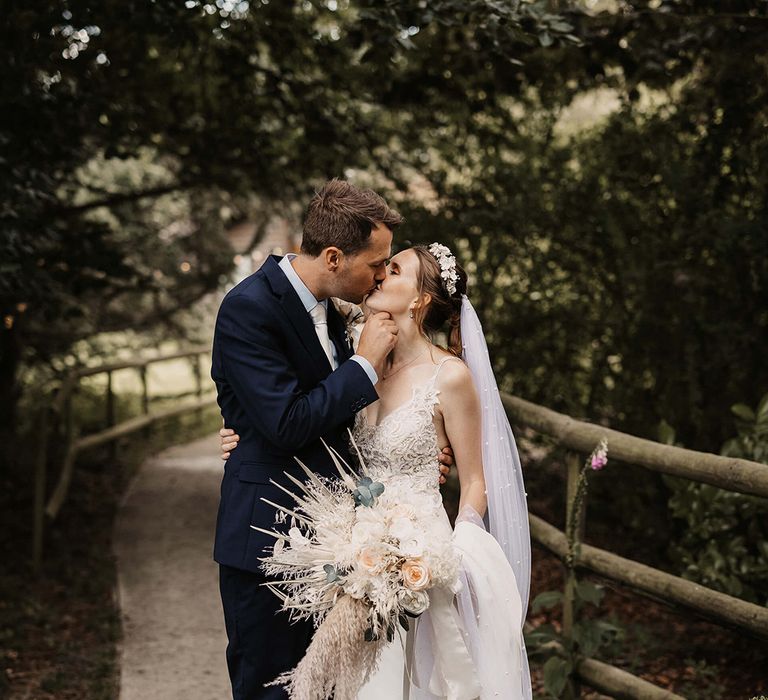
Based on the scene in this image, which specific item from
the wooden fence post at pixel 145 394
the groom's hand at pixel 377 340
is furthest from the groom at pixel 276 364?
the wooden fence post at pixel 145 394

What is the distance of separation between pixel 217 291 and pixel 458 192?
5777 mm

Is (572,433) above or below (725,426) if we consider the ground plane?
above

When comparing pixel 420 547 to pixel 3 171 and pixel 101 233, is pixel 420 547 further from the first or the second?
pixel 101 233

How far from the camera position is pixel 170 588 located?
6.46m

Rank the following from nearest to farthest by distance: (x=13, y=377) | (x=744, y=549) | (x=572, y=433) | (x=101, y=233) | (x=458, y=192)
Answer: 1. (x=572, y=433)
2. (x=744, y=549)
3. (x=458, y=192)
4. (x=101, y=233)
5. (x=13, y=377)

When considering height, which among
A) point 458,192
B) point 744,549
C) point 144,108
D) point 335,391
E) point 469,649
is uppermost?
point 144,108

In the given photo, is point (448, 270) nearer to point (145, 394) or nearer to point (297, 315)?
point (297, 315)

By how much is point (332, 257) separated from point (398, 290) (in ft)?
1.29

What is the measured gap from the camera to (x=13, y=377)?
8922 millimetres

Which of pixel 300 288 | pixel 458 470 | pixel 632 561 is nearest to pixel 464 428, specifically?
pixel 458 470

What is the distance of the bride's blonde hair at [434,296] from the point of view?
11.1 feet

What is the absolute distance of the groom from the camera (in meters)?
2.94

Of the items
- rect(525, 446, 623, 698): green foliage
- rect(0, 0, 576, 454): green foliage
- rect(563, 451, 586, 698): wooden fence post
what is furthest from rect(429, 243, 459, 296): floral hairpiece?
rect(0, 0, 576, 454): green foliage

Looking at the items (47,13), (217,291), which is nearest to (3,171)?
(47,13)
